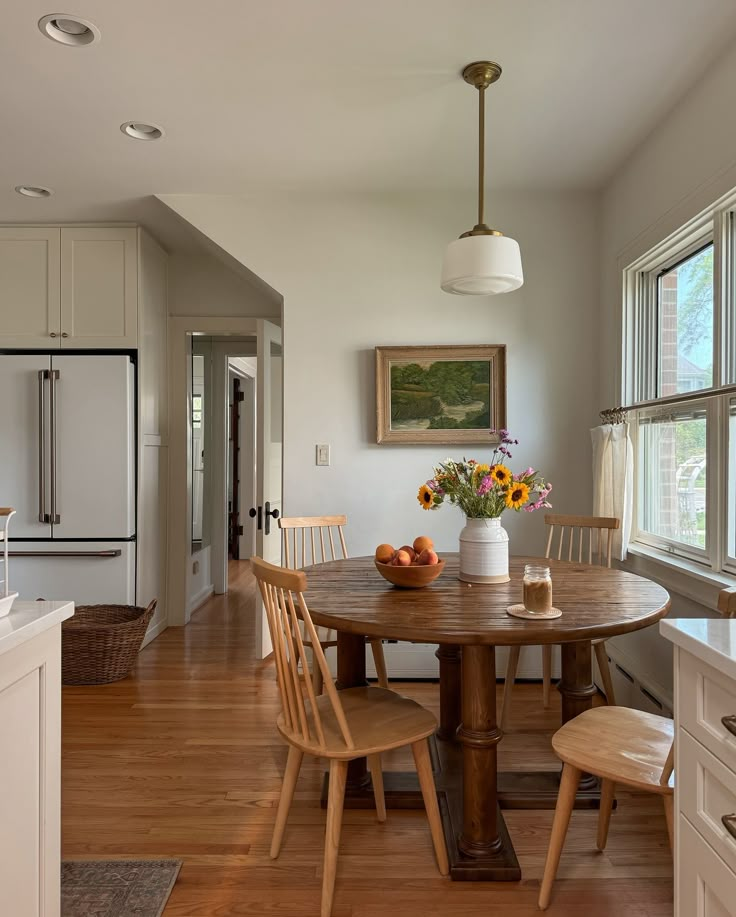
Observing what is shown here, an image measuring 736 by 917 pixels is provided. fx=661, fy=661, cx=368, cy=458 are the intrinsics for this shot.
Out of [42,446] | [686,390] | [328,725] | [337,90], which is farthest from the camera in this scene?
[42,446]

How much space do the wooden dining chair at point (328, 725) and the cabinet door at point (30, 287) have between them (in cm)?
273

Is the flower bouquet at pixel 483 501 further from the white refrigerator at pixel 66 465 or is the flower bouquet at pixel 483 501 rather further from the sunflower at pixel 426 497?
the white refrigerator at pixel 66 465

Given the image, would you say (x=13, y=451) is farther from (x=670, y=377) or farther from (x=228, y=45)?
(x=670, y=377)

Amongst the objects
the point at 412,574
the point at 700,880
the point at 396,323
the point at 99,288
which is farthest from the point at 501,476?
the point at 99,288

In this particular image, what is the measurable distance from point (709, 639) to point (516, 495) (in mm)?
1115

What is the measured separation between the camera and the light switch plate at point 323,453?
143 inches

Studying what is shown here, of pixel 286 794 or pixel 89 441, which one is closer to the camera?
pixel 286 794

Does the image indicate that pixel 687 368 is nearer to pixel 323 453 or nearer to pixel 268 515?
pixel 323 453

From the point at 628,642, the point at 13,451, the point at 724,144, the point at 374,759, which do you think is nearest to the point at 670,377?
the point at 724,144

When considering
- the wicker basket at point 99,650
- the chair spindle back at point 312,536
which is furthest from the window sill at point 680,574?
the wicker basket at point 99,650

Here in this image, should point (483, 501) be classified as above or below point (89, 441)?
below

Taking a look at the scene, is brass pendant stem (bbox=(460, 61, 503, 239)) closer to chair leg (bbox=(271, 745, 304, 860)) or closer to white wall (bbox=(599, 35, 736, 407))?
white wall (bbox=(599, 35, 736, 407))

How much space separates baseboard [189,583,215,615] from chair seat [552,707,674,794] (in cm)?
359

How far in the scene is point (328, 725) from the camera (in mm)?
1923
